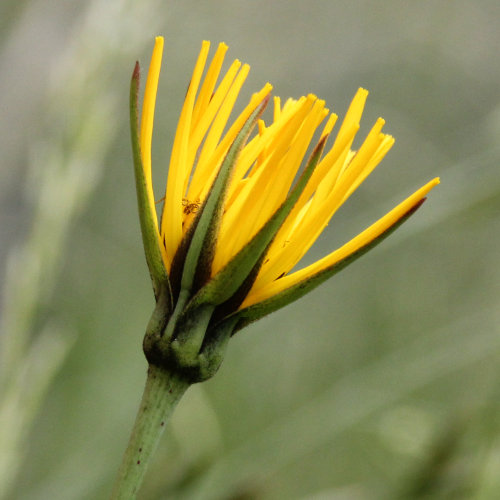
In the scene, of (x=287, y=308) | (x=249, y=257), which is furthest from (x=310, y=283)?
(x=287, y=308)

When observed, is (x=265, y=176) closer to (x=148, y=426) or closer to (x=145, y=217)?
(x=145, y=217)

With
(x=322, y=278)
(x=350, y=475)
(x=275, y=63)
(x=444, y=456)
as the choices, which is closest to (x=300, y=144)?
(x=322, y=278)

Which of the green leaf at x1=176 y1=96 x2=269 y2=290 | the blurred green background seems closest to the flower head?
the green leaf at x1=176 y1=96 x2=269 y2=290

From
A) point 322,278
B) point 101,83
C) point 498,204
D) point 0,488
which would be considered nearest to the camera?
point 322,278

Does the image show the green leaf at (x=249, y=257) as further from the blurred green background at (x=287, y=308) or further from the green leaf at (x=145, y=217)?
the blurred green background at (x=287, y=308)

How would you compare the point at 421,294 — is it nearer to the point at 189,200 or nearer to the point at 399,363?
the point at 399,363

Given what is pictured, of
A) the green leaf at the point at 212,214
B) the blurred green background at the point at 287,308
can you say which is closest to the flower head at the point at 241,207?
the green leaf at the point at 212,214

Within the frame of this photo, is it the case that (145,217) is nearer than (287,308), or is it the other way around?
(145,217)
